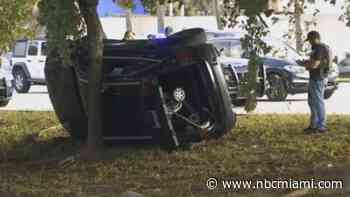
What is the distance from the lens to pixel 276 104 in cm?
1819

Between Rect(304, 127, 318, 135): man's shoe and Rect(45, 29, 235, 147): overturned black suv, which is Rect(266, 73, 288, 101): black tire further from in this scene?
Rect(45, 29, 235, 147): overturned black suv

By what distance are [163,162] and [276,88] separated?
30.7 feet

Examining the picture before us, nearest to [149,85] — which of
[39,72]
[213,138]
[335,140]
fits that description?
[213,138]

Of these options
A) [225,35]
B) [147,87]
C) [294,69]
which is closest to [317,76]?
[147,87]

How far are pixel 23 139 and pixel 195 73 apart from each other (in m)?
3.68

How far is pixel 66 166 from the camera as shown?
9086 mm

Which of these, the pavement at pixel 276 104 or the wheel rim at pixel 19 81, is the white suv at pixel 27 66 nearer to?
the wheel rim at pixel 19 81

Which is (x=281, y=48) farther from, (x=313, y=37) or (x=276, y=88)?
(x=313, y=37)

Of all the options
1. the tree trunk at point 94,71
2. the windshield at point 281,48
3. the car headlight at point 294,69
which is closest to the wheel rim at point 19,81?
the windshield at point 281,48

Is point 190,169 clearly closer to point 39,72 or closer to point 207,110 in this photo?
point 207,110

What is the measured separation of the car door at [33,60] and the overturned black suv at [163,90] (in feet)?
55.2

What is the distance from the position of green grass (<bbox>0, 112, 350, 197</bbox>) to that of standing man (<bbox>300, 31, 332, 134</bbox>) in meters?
0.32

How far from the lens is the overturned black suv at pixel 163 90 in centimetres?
919

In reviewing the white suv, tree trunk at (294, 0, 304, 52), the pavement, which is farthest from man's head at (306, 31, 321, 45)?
the white suv
